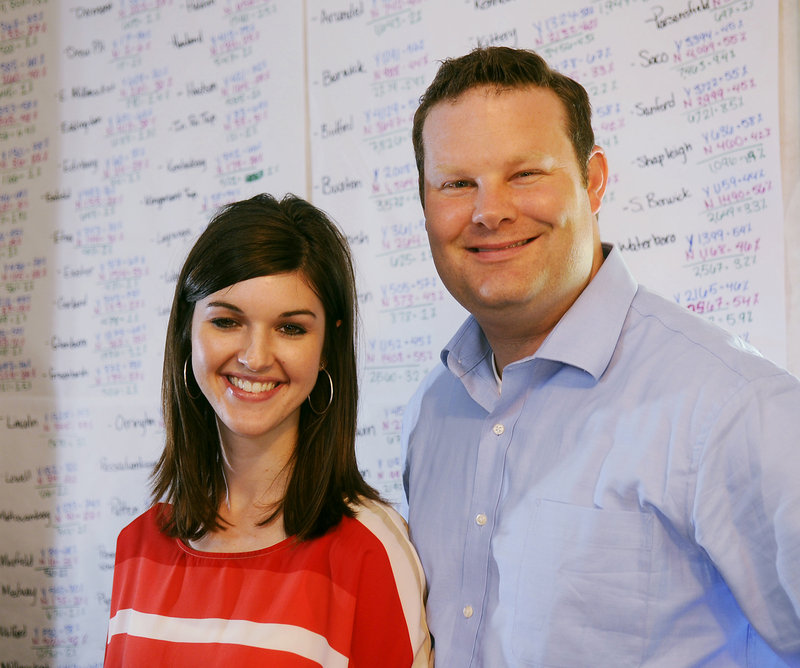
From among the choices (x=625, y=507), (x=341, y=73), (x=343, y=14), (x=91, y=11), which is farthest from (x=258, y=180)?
(x=625, y=507)

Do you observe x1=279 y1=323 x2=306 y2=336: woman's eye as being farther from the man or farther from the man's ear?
the man's ear

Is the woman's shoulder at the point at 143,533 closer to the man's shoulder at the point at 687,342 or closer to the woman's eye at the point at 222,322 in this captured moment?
the woman's eye at the point at 222,322

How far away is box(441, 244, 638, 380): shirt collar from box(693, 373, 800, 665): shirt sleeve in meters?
0.23

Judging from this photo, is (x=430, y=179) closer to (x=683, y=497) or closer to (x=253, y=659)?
(x=683, y=497)

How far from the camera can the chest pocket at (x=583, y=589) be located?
3.64 ft

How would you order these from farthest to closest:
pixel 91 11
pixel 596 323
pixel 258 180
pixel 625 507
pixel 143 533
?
pixel 91 11 < pixel 258 180 < pixel 143 533 < pixel 596 323 < pixel 625 507

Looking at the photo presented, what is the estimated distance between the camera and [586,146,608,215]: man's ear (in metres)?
1.40

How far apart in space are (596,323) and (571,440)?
200mm

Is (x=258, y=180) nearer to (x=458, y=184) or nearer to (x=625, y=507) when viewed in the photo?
(x=458, y=184)

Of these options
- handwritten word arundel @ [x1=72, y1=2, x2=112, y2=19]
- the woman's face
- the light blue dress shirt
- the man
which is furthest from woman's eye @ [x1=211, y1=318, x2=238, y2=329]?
handwritten word arundel @ [x1=72, y1=2, x2=112, y2=19]

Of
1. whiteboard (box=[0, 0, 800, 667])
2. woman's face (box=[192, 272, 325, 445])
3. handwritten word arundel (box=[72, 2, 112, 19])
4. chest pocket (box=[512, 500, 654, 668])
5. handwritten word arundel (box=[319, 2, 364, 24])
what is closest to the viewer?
chest pocket (box=[512, 500, 654, 668])

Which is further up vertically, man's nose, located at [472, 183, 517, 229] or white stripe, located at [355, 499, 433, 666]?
man's nose, located at [472, 183, 517, 229]

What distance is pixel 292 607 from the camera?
126 cm

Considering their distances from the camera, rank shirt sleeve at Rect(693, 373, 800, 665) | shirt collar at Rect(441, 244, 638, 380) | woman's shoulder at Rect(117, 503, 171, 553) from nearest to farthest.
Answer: shirt sleeve at Rect(693, 373, 800, 665) < shirt collar at Rect(441, 244, 638, 380) < woman's shoulder at Rect(117, 503, 171, 553)
